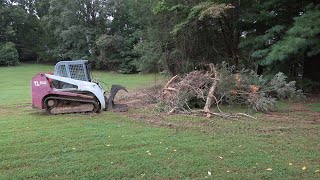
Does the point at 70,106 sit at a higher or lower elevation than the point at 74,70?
lower

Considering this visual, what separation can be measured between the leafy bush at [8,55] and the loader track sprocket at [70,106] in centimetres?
3641

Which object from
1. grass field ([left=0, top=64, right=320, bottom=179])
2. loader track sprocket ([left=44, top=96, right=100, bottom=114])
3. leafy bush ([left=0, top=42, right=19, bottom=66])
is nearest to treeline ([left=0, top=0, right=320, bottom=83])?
grass field ([left=0, top=64, right=320, bottom=179])

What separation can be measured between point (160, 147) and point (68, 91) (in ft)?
16.2

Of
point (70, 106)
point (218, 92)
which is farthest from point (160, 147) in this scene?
point (70, 106)

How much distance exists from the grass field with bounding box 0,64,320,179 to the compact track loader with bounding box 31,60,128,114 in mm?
729

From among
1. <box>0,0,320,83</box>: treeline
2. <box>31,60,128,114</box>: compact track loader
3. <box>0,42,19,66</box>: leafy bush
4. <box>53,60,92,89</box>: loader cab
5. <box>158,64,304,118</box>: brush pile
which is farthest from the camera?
<box>0,42,19,66</box>: leafy bush

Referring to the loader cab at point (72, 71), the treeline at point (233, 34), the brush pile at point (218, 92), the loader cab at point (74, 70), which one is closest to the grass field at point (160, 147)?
the brush pile at point (218, 92)

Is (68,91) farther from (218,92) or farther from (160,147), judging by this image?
(160,147)

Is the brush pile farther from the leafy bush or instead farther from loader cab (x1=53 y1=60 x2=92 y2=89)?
the leafy bush

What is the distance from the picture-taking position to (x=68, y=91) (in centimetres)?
1031

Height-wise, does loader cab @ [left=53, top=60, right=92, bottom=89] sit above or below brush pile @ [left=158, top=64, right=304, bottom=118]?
above

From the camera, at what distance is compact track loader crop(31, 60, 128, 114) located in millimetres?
10070

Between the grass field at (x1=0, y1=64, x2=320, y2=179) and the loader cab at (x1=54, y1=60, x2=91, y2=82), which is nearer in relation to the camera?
the grass field at (x1=0, y1=64, x2=320, y2=179)

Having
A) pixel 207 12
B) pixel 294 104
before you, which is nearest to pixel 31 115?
pixel 207 12
